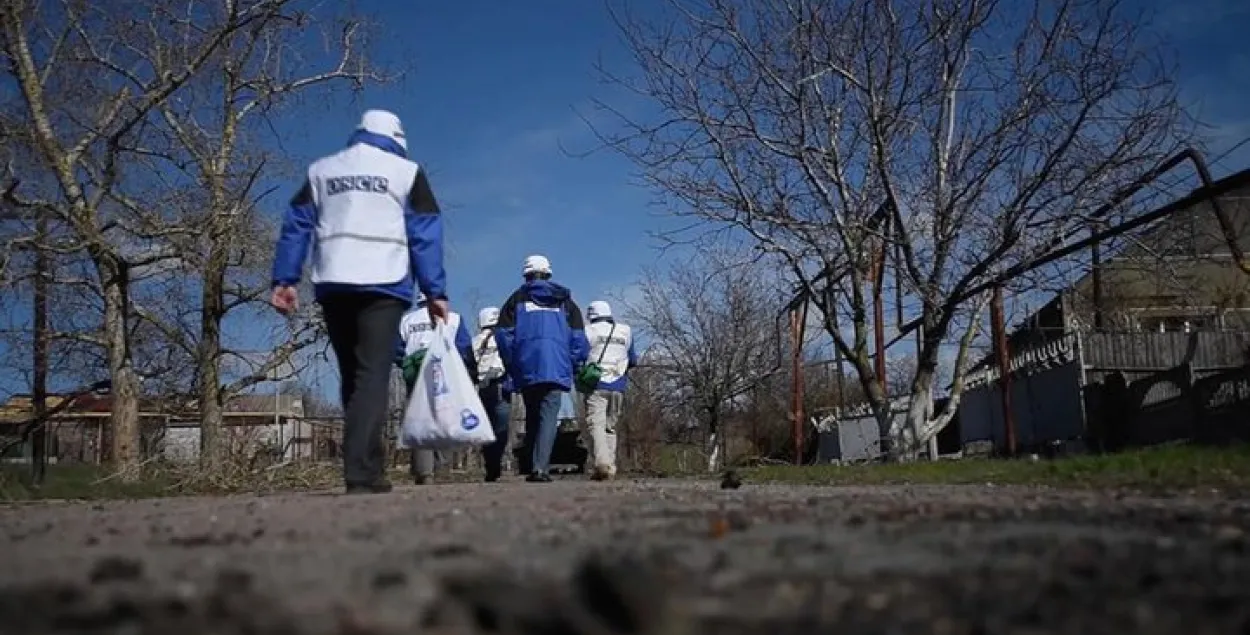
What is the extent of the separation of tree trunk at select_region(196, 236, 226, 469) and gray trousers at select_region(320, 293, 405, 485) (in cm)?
701

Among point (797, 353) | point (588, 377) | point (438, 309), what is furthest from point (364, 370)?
point (797, 353)

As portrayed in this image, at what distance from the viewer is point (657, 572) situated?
7.08 ft

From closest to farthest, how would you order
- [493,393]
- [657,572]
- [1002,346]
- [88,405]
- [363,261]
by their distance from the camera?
[657,572]
[363,261]
[493,393]
[1002,346]
[88,405]

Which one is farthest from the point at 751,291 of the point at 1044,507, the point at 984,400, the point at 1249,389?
the point at 1044,507

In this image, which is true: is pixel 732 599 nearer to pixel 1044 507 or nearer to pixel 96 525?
pixel 1044 507

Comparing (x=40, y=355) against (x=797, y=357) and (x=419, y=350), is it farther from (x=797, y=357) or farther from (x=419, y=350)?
(x=797, y=357)

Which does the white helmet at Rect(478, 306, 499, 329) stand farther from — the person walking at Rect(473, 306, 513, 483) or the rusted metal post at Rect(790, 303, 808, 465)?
the rusted metal post at Rect(790, 303, 808, 465)

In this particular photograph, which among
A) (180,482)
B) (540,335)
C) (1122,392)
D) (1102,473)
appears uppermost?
(540,335)

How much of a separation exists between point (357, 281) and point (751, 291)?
24672 mm

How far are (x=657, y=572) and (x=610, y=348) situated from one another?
34.5 feet

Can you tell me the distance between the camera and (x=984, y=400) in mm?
20156

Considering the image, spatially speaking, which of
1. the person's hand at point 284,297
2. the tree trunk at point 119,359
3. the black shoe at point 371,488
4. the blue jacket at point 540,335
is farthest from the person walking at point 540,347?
the tree trunk at point 119,359

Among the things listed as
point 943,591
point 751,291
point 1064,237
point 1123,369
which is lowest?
point 943,591

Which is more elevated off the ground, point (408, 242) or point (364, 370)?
point (408, 242)
